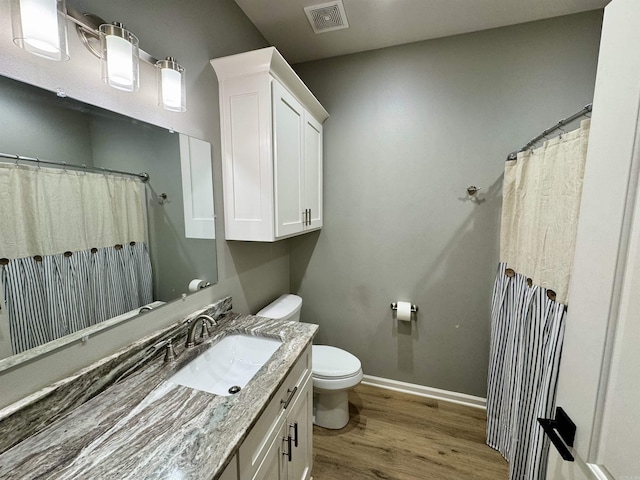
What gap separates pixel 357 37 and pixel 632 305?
6.95 ft

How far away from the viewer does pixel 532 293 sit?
4.20 feet

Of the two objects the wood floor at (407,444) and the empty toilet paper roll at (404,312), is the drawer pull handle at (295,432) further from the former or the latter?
the empty toilet paper roll at (404,312)

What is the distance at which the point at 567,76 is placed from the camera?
5.44ft

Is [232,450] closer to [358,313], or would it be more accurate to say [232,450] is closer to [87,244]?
[87,244]

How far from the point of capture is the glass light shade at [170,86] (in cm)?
107

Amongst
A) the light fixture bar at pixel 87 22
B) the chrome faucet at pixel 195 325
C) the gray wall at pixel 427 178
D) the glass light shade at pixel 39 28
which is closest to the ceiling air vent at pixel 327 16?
the gray wall at pixel 427 178

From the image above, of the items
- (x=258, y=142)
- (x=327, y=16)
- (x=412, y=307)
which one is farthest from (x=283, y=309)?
(x=327, y=16)

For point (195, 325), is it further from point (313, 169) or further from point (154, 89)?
point (313, 169)

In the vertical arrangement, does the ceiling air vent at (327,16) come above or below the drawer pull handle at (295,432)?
above

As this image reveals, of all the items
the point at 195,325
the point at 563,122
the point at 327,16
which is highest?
the point at 327,16

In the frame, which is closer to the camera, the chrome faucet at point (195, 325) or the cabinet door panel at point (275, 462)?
the cabinet door panel at point (275, 462)

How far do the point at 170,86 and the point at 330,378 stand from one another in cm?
182

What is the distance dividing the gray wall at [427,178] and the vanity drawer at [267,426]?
3.77 ft

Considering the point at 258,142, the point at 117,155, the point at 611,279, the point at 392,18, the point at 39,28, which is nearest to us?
the point at 611,279
